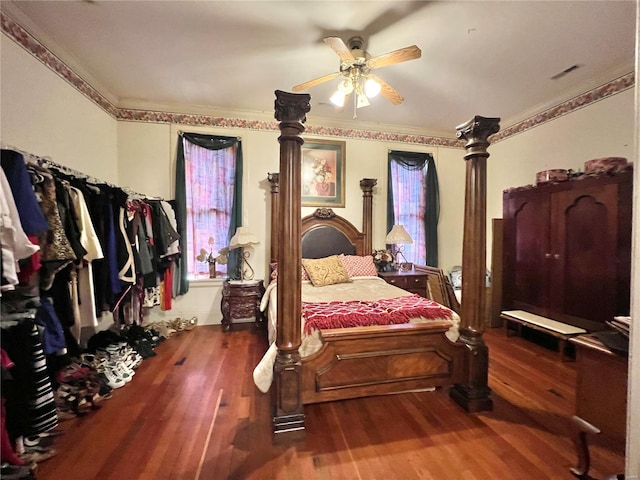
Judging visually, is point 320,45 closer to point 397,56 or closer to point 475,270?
point 397,56

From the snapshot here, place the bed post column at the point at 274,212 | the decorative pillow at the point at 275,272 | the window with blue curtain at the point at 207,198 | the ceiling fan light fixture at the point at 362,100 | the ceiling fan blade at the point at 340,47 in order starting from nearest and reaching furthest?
the ceiling fan blade at the point at 340,47 → the ceiling fan light fixture at the point at 362,100 → the decorative pillow at the point at 275,272 → the window with blue curtain at the point at 207,198 → the bed post column at the point at 274,212

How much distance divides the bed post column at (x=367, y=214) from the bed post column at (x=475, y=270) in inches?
77.5

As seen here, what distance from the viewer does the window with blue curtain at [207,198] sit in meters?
3.53

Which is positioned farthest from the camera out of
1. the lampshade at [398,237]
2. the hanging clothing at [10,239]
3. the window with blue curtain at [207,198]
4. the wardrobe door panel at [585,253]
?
the lampshade at [398,237]

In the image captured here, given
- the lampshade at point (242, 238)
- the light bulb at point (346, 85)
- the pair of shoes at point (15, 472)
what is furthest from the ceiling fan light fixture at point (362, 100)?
the pair of shoes at point (15, 472)

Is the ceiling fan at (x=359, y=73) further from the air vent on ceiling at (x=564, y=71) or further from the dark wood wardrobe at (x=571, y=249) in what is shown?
the dark wood wardrobe at (x=571, y=249)

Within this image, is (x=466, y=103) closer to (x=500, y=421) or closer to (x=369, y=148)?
(x=369, y=148)

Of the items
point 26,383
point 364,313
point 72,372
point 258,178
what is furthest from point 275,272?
point 26,383

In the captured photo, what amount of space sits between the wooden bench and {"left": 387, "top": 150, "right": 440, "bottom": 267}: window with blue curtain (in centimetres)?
125

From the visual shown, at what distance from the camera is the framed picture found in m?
3.87

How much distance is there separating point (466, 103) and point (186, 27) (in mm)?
3157

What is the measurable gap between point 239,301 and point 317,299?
136 centimetres

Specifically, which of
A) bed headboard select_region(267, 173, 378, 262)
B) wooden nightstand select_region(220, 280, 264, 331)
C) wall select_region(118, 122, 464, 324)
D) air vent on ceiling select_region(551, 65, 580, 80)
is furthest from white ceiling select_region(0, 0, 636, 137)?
wooden nightstand select_region(220, 280, 264, 331)

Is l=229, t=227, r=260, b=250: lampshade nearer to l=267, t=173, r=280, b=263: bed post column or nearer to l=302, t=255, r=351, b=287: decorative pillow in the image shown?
l=267, t=173, r=280, b=263: bed post column
